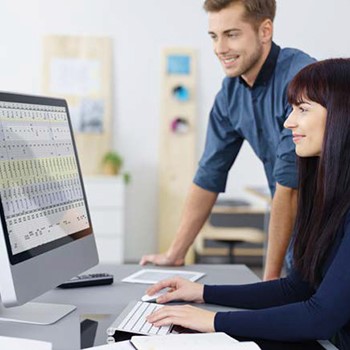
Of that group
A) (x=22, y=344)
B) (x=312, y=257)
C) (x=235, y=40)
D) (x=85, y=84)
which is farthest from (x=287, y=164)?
(x=85, y=84)

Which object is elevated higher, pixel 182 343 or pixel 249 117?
pixel 249 117

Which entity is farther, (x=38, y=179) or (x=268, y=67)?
(x=268, y=67)

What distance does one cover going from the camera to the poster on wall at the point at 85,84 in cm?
626

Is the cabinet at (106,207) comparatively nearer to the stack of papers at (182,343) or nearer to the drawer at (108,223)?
the drawer at (108,223)

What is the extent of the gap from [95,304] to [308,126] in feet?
2.14

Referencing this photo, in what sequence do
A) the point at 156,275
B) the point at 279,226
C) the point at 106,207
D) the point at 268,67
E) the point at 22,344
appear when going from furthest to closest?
the point at 106,207, the point at 268,67, the point at 279,226, the point at 156,275, the point at 22,344

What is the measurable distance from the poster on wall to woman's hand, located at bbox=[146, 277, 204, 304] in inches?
179

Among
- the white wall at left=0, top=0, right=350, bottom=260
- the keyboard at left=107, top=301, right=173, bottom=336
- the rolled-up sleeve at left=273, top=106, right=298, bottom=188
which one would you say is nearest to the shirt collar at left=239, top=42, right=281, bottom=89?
the rolled-up sleeve at left=273, top=106, right=298, bottom=188

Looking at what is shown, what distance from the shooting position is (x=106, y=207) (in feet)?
19.2

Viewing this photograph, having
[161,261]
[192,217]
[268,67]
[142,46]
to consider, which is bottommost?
[161,261]

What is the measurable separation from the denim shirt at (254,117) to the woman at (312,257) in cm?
49

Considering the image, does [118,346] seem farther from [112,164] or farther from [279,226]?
[112,164]

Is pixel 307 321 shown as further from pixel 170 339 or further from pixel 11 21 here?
pixel 11 21

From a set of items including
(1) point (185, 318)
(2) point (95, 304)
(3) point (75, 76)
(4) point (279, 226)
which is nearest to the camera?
(1) point (185, 318)
